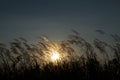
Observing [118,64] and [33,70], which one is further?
[33,70]

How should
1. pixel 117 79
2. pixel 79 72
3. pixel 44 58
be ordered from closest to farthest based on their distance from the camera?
pixel 117 79
pixel 79 72
pixel 44 58

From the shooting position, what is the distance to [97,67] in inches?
246

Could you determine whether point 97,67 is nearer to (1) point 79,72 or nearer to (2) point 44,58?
(1) point 79,72

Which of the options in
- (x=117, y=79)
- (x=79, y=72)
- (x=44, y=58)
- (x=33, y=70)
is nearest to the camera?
(x=117, y=79)

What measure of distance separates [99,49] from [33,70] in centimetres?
233

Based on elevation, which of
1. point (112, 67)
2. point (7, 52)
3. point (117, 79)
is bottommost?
point (117, 79)

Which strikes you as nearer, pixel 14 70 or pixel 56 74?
pixel 56 74

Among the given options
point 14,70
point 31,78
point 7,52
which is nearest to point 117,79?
point 31,78

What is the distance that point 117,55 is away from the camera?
23.0ft

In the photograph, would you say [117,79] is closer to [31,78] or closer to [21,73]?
[31,78]

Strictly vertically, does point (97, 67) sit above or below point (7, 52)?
below

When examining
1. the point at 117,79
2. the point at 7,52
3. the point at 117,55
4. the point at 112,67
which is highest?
the point at 7,52

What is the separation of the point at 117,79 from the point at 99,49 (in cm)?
261

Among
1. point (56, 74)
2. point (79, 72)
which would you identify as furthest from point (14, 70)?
point (79, 72)
